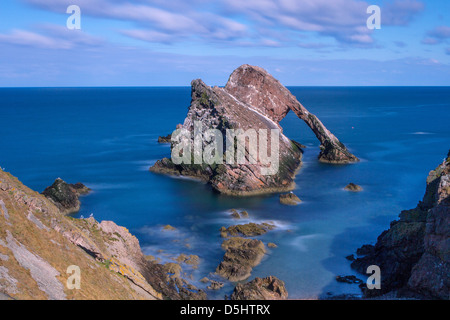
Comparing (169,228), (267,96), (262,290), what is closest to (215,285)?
(262,290)

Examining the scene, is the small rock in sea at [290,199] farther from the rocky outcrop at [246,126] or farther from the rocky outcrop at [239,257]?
the rocky outcrop at [239,257]

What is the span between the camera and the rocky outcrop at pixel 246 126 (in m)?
49.9

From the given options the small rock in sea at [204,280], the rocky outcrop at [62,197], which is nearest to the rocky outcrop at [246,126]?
the rocky outcrop at [62,197]

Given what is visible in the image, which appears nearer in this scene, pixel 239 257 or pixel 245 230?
pixel 239 257

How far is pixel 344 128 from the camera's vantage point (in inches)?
4045

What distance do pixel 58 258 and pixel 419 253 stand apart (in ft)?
64.7

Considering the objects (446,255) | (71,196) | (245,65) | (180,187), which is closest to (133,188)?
(180,187)

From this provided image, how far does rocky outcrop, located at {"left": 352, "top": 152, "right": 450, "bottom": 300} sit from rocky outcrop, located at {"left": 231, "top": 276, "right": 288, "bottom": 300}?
5.14 metres

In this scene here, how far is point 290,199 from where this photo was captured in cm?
4538

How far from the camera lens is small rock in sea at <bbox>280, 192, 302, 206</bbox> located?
45062 millimetres

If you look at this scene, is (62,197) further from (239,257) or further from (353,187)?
(353,187)

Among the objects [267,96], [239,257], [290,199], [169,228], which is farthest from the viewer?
[267,96]

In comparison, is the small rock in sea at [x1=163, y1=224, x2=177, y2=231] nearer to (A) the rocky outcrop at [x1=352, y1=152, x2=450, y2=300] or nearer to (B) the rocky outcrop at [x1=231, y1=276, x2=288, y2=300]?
(B) the rocky outcrop at [x1=231, y1=276, x2=288, y2=300]

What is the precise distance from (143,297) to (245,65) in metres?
49.2
